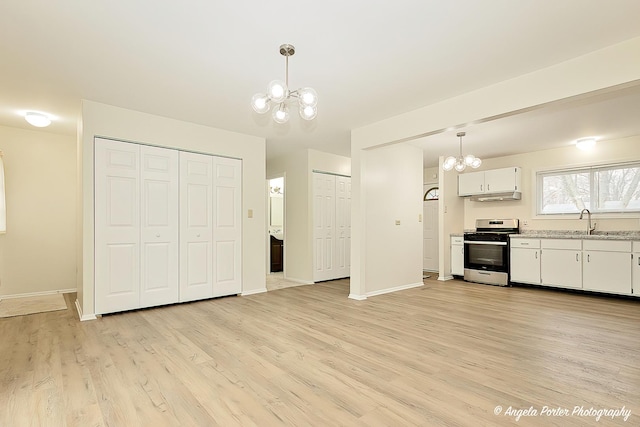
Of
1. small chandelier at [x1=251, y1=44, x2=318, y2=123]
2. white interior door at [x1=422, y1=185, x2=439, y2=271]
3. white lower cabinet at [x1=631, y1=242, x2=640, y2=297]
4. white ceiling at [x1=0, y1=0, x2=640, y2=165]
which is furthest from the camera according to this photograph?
white interior door at [x1=422, y1=185, x2=439, y2=271]

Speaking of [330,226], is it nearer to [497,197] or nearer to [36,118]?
[497,197]

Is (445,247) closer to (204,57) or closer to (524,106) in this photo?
(524,106)

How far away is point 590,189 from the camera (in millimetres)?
5730

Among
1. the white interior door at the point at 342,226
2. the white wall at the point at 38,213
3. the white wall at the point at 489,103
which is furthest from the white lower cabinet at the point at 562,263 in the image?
the white wall at the point at 38,213

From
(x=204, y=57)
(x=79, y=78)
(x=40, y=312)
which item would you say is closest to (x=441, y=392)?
(x=204, y=57)

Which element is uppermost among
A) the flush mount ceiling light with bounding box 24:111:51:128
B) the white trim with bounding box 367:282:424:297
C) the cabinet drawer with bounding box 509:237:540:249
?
the flush mount ceiling light with bounding box 24:111:51:128

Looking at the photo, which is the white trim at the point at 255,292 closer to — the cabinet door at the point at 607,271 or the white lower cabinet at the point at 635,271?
the cabinet door at the point at 607,271

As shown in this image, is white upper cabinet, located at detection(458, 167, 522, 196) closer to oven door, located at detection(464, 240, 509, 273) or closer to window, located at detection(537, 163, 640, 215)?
window, located at detection(537, 163, 640, 215)

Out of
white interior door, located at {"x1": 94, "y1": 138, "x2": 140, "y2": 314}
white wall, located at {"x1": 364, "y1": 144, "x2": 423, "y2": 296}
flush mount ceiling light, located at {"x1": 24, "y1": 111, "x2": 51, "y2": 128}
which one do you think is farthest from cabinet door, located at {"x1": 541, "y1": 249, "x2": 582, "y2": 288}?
flush mount ceiling light, located at {"x1": 24, "y1": 111, "x2": 51, "y2": 128}

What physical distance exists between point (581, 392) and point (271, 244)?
6.18 meters

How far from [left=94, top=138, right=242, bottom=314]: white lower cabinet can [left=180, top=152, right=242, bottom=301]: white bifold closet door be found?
0.04 ft

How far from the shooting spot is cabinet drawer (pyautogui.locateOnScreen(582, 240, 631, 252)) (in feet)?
15.8

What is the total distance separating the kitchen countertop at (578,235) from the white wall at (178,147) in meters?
4.70

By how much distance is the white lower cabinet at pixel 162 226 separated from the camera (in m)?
3.90
